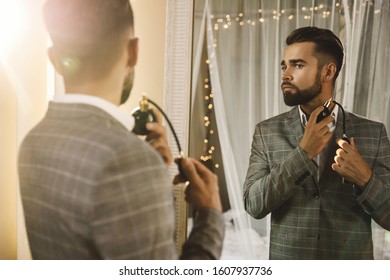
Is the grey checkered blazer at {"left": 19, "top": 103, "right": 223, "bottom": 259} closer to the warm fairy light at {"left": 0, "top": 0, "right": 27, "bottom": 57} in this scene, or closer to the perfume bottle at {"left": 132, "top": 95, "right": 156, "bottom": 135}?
the perfume bottle at {"left": 132, "top": 95, "right": 156, "bottom": 135}

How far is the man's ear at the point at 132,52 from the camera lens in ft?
4.16

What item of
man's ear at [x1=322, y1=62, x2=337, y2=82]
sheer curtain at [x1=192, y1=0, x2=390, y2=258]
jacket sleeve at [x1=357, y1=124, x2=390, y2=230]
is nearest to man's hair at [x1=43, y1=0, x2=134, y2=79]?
sheer curtain at [x1=192, y1=0, x2=390, y2=258]

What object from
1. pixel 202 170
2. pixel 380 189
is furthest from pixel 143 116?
pixel 380 189

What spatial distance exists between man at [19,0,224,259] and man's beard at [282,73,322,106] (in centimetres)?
46

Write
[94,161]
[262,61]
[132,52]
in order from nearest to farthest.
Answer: [94,161], [132,52], [262,61]

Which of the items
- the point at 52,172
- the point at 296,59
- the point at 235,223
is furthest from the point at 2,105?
the point at 296,59

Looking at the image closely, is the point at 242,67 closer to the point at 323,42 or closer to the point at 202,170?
the point at 323,42

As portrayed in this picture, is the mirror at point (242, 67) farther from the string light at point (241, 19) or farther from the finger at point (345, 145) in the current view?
the finger at point (345, 145)

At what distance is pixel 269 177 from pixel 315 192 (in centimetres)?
17

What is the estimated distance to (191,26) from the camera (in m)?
1.37

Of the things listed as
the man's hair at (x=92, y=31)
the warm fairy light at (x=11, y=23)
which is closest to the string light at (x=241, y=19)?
the man's hair at (x=92, y=31)

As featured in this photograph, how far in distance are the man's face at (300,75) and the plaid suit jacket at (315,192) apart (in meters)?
0.06

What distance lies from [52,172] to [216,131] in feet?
→ 1.86

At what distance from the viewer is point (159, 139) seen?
130cm
